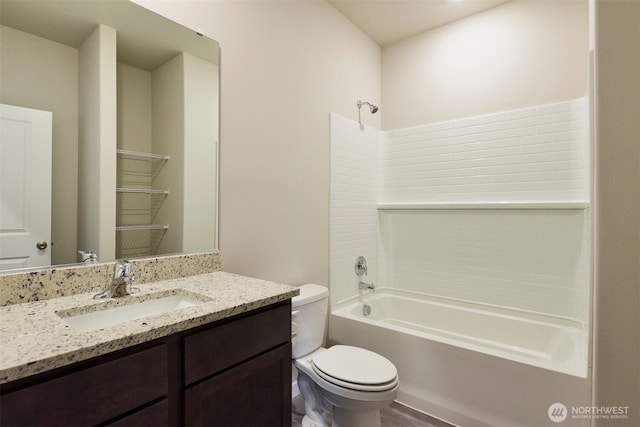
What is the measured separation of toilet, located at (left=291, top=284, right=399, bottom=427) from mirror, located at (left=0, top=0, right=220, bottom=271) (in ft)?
2.33

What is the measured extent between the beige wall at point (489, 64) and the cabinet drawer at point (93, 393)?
2646 millimetres

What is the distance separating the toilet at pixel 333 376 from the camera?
1.48 m

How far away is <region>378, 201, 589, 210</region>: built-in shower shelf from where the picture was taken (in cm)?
213

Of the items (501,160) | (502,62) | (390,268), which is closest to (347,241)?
(390,268)

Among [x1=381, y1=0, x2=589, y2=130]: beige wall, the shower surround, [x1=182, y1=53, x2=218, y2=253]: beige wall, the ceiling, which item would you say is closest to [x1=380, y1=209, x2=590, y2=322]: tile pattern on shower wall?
the shower surround

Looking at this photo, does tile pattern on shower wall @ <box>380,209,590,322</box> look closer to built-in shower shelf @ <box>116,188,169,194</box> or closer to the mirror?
the mirror

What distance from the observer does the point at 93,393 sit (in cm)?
73

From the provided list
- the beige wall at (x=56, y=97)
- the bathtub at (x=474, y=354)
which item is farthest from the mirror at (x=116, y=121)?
the bathtub at (x=474, y=354)

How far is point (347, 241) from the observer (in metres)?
2.58

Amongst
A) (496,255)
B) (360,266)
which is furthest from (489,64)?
(360,266)

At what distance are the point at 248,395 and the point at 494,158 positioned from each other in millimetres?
2326

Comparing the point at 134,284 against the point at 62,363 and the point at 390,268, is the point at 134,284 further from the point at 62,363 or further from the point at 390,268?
the point at 390,268

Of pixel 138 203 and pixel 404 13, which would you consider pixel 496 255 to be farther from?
pixel 138 203

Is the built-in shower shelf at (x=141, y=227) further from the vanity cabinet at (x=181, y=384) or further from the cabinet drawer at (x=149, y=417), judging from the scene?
the cabinet drawer at (x=149, y=417)
